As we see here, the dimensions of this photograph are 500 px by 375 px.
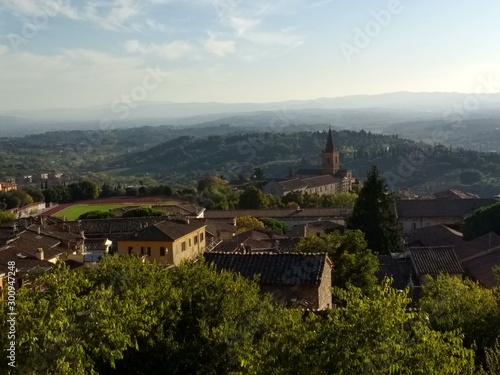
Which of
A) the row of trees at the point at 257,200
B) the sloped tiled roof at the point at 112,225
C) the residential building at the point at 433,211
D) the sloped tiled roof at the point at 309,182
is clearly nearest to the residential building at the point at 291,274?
the sloped tiled roof at the point at 112,225

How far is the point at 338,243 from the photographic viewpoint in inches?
834

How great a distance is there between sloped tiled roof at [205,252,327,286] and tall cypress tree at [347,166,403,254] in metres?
18.2

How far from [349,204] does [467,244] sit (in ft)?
96.4

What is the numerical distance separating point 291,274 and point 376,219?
19307mm

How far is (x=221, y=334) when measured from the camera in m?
9.83

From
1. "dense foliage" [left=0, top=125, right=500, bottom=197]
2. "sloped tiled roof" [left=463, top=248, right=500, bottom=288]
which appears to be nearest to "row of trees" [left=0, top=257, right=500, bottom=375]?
"sloped tiled roof" [left=463, top=248, right=500, bottom=288]

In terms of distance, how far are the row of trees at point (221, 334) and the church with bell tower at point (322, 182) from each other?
2612 inches

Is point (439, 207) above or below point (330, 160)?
above

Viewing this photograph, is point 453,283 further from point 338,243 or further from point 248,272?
point 338,243

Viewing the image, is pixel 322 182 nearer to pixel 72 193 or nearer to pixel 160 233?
pixel 72 193

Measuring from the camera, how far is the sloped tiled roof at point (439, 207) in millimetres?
51562

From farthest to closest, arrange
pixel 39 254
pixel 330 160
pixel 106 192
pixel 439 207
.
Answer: pixel 330 160 < pixel 106 192 < pixel 439 207 < pixel 39 254

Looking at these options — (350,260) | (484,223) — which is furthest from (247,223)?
(350,260)

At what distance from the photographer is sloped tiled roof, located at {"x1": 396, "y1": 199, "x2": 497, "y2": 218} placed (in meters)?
51.6
